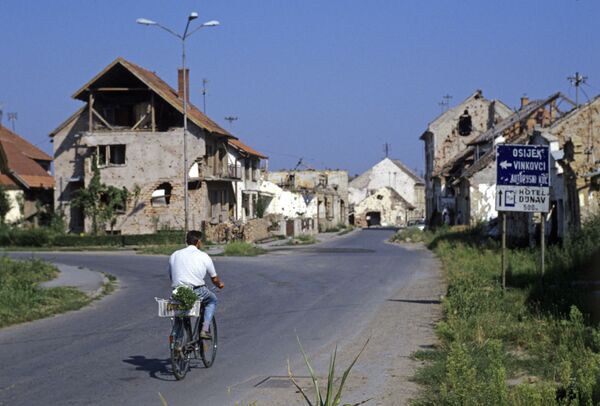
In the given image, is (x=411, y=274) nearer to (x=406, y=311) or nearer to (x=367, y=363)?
(x=406, y=311)

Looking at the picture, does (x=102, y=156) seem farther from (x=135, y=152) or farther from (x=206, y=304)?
(x=206, y=304)

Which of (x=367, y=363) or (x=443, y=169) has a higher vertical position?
(x=443, y=169)

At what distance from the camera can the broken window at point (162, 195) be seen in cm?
5206

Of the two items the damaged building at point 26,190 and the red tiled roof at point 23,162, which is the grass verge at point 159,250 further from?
the damaged building at point 26,190

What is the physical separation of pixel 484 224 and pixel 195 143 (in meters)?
18.8

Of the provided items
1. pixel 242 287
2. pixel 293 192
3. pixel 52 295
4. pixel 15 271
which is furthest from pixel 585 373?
pixel 293 192

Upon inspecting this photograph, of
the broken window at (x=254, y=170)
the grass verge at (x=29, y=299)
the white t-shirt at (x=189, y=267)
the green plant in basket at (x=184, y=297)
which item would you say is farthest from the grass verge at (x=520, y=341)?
the broken window at (x=254, y=170)

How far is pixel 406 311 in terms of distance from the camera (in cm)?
1725

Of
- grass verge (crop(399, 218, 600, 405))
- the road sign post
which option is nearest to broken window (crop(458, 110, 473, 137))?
grass verge (crop(399, 218, 600, 405))

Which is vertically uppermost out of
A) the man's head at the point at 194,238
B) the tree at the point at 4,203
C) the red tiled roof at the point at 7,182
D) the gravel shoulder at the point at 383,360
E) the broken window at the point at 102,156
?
the broken window at the point at 102,156

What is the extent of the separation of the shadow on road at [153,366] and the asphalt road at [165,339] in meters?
0.01

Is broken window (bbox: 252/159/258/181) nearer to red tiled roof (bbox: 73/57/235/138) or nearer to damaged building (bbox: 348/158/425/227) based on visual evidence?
red tiled roof (bbox: 73/57/235/138)

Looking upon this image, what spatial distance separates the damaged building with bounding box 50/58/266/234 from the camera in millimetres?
51594

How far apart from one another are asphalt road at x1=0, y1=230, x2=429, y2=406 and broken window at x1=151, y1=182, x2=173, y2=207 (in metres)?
24.8
